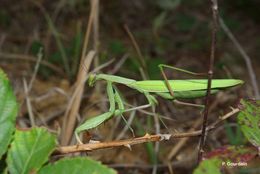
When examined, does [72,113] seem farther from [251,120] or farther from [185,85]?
[251,120]

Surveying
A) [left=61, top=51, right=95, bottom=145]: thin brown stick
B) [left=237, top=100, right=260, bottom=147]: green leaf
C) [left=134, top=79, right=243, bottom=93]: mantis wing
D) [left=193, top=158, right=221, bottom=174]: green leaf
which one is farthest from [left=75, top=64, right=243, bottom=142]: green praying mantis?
[left=61, top=51, right=95, bottom=145]: thin brown stick

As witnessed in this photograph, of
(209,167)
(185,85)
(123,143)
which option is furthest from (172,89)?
(209,167)

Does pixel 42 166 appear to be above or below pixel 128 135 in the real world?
above

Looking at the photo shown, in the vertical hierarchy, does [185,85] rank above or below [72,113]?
above

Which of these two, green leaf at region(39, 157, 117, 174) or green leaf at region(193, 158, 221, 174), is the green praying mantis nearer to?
green leaf at region(39, 157, 117, 174)

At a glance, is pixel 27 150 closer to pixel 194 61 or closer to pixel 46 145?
pixel 46 145

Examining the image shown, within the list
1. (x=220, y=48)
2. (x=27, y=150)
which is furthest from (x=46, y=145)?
(x=220, y=48)

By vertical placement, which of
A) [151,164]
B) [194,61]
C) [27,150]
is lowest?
[151,164]
